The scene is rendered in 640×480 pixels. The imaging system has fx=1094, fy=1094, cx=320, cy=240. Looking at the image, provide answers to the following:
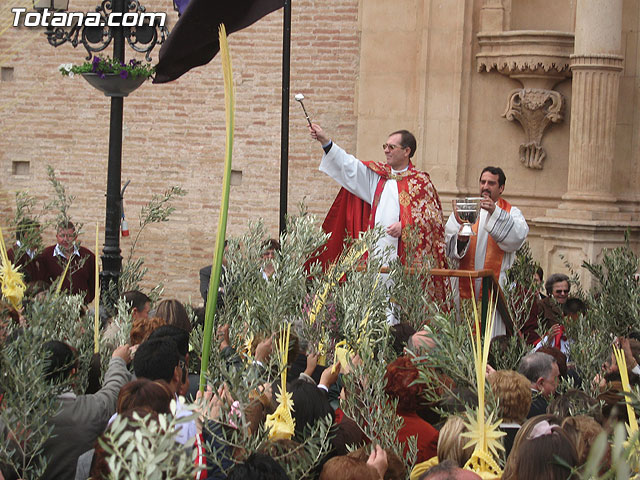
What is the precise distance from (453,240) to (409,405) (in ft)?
14.2

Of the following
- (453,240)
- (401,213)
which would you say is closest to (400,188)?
(401,213)

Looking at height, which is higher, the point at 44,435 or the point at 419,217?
the point at 419,217

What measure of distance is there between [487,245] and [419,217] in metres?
0.59

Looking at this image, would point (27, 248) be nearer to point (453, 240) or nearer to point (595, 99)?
point (453, 240)

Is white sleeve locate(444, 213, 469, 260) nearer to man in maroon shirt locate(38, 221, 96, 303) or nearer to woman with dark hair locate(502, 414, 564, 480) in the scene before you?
man in maroon shirt locate(38, 221, 96, 303)

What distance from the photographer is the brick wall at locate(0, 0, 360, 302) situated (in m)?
13.0

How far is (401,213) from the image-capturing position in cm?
884

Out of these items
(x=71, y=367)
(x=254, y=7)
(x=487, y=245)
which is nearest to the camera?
(x=71, y=367)

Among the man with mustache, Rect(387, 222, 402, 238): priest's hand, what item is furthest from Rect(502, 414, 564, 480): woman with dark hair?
Rect(387, 222, 402, 238): priest's hand

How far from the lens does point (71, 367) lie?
4.44m

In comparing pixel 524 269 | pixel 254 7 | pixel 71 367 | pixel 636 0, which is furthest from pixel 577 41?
pixel 71 367

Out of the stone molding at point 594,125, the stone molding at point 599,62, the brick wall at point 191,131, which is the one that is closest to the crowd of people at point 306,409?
the stone molding at point 594,125

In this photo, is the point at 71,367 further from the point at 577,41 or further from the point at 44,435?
the point at 577,41

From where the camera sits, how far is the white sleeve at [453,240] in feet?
27.8
